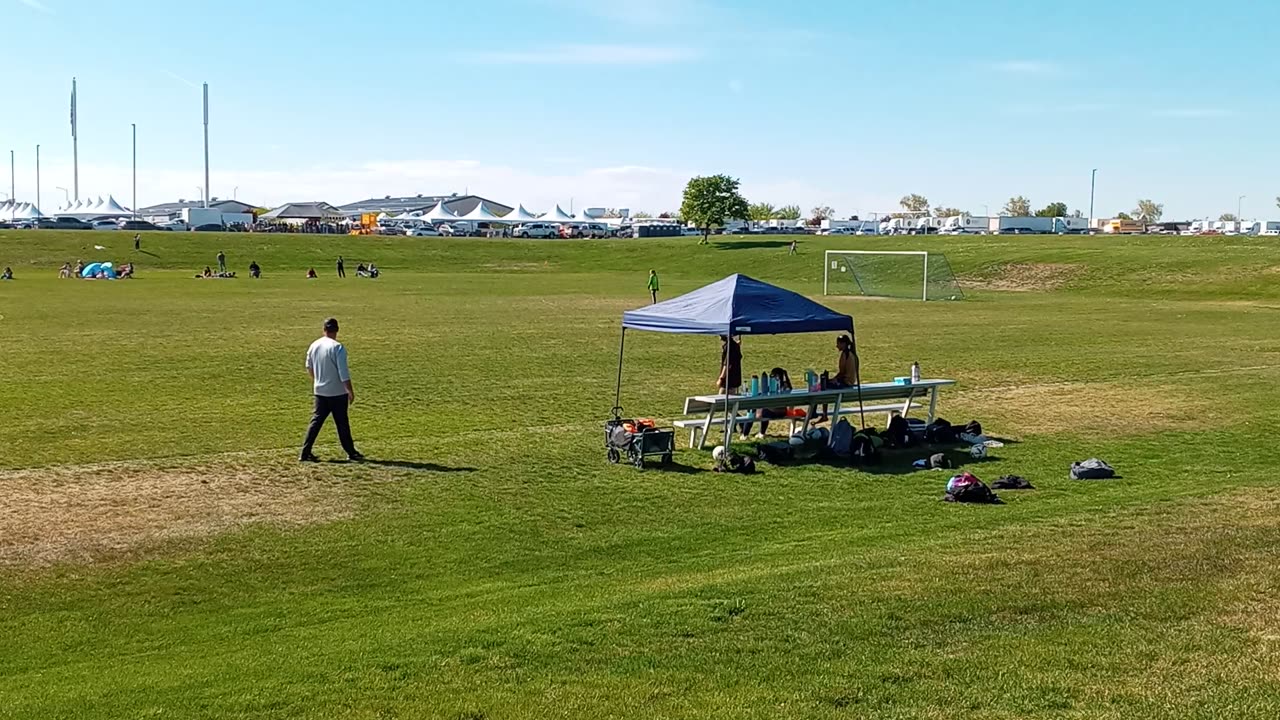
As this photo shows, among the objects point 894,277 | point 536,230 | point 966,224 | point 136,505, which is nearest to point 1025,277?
point 894,277

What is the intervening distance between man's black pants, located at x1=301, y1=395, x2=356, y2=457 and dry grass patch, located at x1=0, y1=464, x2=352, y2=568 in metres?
0.63

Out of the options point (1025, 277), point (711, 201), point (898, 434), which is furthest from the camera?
point (711, 201)

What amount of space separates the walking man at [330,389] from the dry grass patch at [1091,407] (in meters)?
8.84

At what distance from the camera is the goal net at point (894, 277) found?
56156 millimetres

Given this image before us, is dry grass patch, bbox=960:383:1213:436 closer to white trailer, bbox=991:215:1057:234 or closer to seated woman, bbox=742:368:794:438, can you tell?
seated woman, bbox=742:368:794:438

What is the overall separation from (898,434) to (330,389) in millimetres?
6908

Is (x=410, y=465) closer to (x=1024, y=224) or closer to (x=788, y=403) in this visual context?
(x=788, y=403)

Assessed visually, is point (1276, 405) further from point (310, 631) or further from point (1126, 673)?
point (310, 631)

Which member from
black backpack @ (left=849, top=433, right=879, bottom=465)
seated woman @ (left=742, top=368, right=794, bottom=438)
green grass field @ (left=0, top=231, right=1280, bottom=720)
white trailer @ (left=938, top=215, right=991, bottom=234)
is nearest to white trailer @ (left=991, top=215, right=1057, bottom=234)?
white trailer @ (left=938, top=215, right=991, bottom=234)

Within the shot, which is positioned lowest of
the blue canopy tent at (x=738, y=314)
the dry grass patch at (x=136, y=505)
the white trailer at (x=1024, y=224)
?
the dry grass patch at (x=136, y=505)

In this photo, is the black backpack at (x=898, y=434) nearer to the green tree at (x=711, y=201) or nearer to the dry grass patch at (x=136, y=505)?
the dry grass patch at (x=136, y=505)

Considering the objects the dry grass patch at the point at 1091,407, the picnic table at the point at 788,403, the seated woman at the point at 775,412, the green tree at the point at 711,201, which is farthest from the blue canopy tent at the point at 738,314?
the green tree at the point at 711,201

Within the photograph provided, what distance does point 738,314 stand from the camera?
1472 centimetres

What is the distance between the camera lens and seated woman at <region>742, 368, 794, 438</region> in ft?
52.2
